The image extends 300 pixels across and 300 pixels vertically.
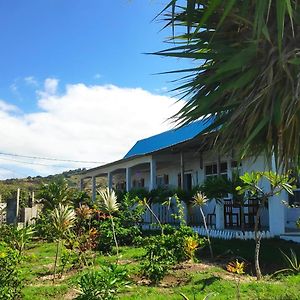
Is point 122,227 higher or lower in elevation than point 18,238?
lower

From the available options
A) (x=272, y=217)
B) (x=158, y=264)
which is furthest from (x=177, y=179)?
(x=158, y=264)

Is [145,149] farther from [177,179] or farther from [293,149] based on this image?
[293,149]

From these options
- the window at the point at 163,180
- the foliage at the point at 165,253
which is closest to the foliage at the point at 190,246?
Result: the foliage at the point at 165,253

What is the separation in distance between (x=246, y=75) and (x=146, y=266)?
5.30 meters

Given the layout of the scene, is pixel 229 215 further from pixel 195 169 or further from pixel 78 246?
pixel 78 246

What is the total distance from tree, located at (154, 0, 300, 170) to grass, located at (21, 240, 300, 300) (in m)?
3.05

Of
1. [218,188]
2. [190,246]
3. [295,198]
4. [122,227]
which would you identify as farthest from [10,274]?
[295,198]

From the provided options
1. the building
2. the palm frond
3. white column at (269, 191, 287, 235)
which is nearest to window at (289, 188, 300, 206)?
the building

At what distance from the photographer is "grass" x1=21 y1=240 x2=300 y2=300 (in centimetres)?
749

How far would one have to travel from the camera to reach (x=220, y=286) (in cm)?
793

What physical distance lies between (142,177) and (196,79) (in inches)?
1002

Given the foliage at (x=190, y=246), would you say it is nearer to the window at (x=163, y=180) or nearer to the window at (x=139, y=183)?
the window at (x=163, y=180)

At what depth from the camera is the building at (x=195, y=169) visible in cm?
1291

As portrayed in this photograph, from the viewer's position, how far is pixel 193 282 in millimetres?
8273
